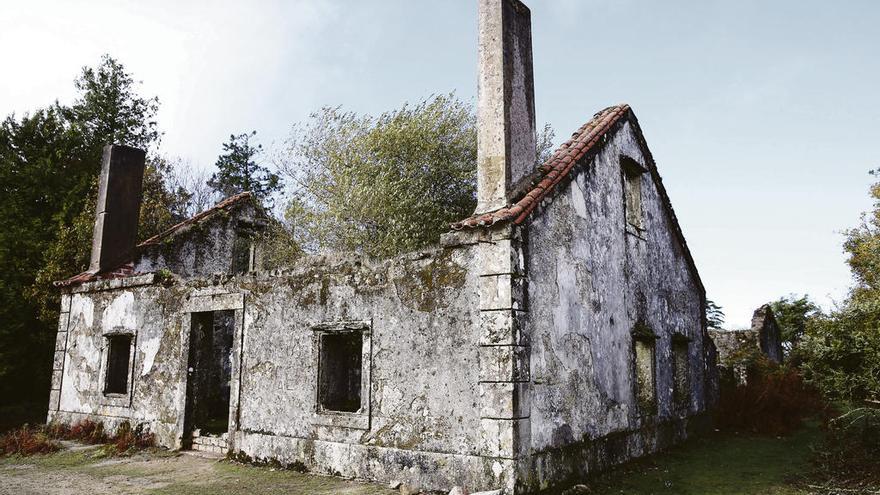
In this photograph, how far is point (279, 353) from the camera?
9.25 metres

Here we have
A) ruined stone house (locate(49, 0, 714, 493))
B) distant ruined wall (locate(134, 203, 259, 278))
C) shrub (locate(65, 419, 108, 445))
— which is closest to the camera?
ruined stone house (locate(49, 0, 714, 493))

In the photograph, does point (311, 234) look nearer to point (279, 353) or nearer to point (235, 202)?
point (235, 202)

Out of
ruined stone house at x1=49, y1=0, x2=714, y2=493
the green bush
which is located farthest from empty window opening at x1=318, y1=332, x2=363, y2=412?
the green bush

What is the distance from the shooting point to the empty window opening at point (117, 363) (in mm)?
12156

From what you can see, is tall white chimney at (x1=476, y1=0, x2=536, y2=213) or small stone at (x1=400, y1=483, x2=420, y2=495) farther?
tall white chimney at (x1=476, y1=0, x2=536, y2=213)

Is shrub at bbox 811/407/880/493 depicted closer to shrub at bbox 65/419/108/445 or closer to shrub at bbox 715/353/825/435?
shrub at bbox 715/353/825/435

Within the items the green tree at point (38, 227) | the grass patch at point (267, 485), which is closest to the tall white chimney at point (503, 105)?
the grass patch at point (267, 485)

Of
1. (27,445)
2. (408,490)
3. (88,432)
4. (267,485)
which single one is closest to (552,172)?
(408,490)

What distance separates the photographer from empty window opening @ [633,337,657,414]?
1045cm

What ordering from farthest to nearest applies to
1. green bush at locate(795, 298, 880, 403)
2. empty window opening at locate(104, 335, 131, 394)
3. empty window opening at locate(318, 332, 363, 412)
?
empty window opening at locate(104, 335, 131, 394)
empty window opening at locate(318, 332, 363, 412)
green bush at locate(795, 298, 880, 403)

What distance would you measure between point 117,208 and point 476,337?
35.1ft

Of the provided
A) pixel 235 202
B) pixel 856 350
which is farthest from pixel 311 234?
pixel 856 350

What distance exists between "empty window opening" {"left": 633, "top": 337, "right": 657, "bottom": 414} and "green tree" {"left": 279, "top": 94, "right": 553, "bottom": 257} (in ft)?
22.8

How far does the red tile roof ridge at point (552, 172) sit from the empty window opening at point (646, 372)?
3667 mm
